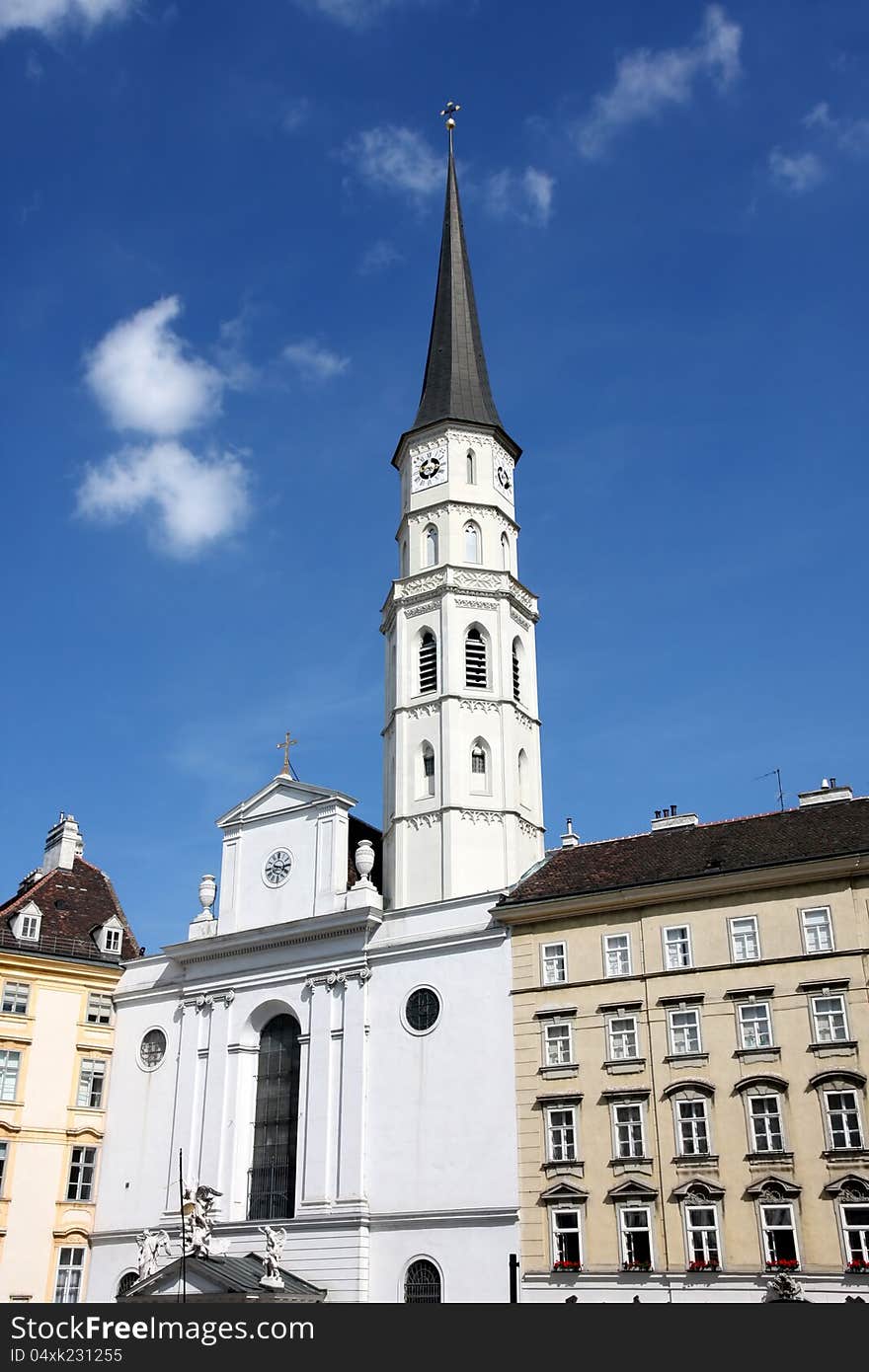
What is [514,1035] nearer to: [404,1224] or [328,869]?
[404,1224]

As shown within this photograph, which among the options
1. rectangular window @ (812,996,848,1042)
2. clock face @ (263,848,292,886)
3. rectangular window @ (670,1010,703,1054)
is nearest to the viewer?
rectangular window @ (812,996,848,1042)

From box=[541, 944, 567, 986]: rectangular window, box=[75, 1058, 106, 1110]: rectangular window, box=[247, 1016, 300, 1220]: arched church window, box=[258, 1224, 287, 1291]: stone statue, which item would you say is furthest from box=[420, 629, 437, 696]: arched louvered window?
box=[258, 1224, 287, 1291]: stone statue

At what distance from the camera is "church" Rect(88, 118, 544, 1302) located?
4097cm

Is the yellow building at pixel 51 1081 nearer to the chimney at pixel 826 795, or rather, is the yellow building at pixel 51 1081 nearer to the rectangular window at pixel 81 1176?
the rectangular window at pixel 81 1176

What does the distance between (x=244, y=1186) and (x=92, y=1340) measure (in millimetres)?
23419

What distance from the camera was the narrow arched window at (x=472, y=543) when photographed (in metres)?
52.5

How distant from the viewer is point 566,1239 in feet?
124

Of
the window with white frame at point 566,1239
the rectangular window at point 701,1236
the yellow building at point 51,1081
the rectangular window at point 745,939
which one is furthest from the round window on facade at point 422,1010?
the yellow building at point 51,1081

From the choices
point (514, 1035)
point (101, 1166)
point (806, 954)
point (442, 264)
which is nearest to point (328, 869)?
point (514, 1035)

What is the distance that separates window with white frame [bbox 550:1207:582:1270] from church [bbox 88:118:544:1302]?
4.40ft

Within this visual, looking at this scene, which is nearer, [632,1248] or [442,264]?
[632,1248]

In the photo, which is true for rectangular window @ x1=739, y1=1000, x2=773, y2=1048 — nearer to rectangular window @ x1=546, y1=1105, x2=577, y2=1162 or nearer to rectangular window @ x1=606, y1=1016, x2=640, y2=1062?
rectangular window @ x1=606, y1=1016, x2=640, y2=1062

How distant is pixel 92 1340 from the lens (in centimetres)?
2328

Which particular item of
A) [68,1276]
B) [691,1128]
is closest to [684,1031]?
[691,1128]
